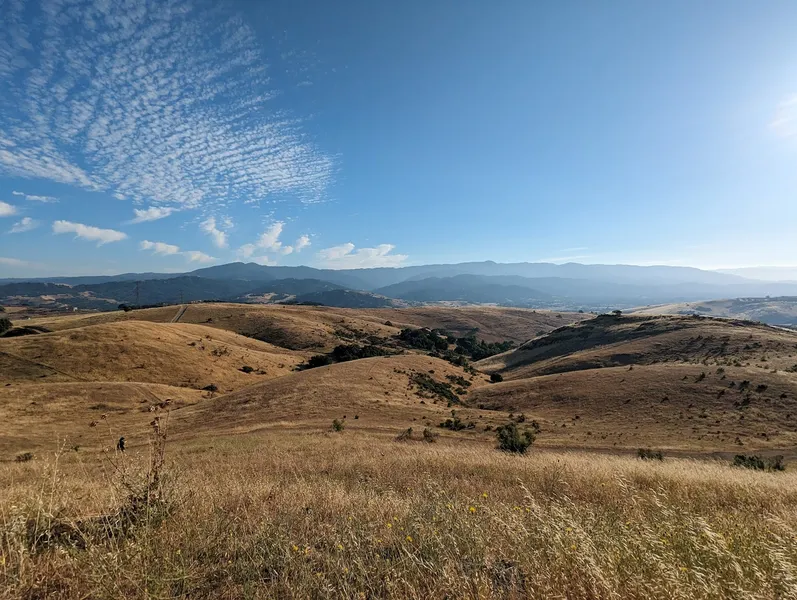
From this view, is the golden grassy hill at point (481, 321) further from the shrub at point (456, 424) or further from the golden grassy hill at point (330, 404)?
the shrub at point (456, 424)

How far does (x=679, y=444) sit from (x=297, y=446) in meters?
28.0

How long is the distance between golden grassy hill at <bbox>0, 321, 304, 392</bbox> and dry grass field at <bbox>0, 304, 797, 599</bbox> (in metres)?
0.38

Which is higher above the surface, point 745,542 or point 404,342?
point 745,542

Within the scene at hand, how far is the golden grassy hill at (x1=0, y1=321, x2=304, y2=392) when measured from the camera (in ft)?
169

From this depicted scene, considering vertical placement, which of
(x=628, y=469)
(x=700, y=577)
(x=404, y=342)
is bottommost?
(x=404, y=342)

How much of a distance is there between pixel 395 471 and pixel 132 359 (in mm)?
60812

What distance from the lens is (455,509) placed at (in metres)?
5.54

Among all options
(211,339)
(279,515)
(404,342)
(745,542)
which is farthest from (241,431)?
(404,342)

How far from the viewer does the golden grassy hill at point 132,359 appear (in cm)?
5153

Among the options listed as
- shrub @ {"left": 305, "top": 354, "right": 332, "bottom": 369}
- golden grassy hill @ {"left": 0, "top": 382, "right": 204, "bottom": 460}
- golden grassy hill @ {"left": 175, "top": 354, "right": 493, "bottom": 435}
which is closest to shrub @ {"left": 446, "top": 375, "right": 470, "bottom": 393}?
golden grassy hill @ {"left": 175, "top": 354, "right": 493, "bottom": 435}

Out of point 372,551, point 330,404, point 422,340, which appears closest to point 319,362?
point 330,404

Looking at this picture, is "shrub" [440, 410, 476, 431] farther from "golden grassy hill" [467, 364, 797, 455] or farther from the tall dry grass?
the tall dry grass

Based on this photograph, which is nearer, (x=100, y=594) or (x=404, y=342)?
(x=100, y=594)

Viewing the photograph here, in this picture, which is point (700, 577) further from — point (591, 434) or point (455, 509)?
point (591, 434)
